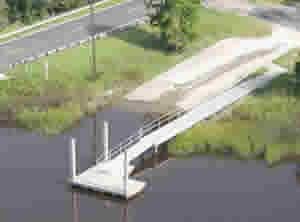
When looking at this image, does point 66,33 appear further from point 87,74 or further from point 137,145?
point 137,145

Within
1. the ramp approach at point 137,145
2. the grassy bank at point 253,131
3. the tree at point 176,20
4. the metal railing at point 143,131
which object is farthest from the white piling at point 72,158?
the tree at point 176,20

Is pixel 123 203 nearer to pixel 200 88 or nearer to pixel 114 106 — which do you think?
pixel 114 106

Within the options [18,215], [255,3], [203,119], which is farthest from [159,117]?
[255,3]

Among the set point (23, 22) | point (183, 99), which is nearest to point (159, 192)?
point (183, 99)

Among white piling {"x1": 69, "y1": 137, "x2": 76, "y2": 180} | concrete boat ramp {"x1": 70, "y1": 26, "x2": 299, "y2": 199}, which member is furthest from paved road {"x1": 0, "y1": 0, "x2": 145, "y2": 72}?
white piling {"x1": 69, "y1": 137, "x2": 76, "y2": 180}

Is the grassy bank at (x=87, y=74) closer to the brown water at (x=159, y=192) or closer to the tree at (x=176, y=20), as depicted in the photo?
the tree at (x=176, y=20)

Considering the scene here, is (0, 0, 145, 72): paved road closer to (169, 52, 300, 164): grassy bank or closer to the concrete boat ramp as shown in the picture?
the concrete boat ramp

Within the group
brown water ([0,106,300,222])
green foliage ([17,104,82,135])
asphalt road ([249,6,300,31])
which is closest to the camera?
brown water ([0,106,300,222])
